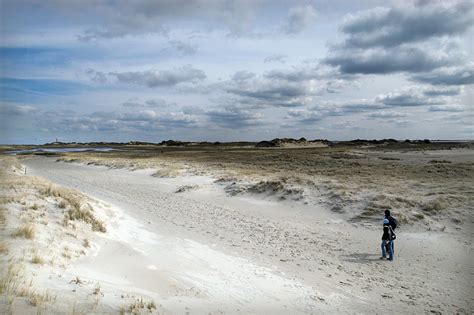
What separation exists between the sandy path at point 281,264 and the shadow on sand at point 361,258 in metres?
0.04

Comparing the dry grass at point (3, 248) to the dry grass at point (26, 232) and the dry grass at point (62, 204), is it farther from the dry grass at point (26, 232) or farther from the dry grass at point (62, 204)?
the dry grass at point (62, 204)

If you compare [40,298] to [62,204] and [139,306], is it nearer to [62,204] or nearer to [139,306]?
[139,306]

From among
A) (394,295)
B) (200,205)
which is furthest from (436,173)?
(394,295)

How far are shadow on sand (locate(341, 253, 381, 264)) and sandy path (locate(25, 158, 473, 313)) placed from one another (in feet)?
0.12

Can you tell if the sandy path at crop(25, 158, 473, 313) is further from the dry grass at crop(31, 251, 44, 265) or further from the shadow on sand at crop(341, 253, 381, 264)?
the dry grass at crop(31, 251, 44, 265)

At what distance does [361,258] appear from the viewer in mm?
12523

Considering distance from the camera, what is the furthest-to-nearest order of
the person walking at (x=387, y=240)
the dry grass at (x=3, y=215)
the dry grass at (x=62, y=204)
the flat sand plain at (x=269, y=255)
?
the dry grass at (x=62, y=204)
the person walking at (x=387, y=240)
the dry grass at (x=3, y=215)
the flat sand plain at (x=269, y=255)

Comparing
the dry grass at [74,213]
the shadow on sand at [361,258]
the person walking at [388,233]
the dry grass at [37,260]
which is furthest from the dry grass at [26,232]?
the person walking at [388,233]

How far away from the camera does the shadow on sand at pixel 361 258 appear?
1220 cm

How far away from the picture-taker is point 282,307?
815 centimetres

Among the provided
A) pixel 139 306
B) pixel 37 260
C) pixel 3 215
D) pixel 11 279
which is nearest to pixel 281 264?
pixel 139 306

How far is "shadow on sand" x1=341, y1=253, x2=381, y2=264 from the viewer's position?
12.2 meters

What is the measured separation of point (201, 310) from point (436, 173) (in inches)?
1257

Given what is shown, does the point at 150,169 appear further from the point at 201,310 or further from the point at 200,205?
the point at 201,310
